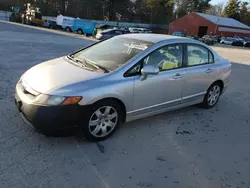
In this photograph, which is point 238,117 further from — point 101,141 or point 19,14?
point 19,14

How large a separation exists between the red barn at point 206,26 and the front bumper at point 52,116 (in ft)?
166

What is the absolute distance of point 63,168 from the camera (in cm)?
292

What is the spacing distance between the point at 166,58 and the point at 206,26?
164 ft

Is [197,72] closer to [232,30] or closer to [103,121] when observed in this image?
[103,121]

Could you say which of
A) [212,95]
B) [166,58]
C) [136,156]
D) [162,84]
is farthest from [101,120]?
[212,95]

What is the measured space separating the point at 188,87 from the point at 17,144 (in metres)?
2.98

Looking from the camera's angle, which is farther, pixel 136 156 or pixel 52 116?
pixel 136 156

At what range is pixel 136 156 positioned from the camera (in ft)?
10.9

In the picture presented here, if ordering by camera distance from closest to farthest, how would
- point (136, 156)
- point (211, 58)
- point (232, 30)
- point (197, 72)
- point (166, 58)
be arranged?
1. point (136, 156)
2. point (166, 58)
3. point (197, 72)
4. point (211, 58)
5. point (232, 30)

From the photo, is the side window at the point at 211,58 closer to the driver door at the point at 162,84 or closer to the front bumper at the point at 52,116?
the driver door at the point at 162,84

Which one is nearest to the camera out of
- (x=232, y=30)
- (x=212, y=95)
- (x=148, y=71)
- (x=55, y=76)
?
(x=55, y=76)

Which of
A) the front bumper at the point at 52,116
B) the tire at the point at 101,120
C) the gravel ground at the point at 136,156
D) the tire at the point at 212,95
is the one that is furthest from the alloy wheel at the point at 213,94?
the front bumper at the point at 52,116

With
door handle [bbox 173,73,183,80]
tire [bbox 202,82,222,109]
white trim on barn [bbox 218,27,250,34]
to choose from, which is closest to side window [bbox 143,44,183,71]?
door handle [bbox 173,73,183,80]

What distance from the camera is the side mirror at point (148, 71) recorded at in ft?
11.9
